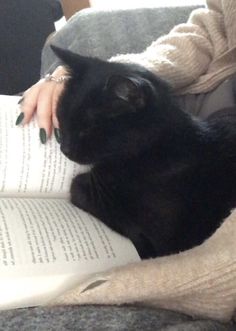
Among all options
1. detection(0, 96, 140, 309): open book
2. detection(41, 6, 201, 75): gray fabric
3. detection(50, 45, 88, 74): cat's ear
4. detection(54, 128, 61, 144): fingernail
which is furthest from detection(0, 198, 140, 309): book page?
detection(41, 6, 201, 75): gray fabric

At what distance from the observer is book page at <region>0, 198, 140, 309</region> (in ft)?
1.94

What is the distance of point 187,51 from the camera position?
0.93m

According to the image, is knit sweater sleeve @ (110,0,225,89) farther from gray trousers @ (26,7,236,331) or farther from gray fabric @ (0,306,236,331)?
gray fabric @ (0,306,236,331)

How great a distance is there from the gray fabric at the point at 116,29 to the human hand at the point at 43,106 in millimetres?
256

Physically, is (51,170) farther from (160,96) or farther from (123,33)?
(123,33)

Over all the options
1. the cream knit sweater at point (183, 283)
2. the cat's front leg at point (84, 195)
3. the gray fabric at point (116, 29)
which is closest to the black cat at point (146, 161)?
the cat's front leg at point (84, 195)

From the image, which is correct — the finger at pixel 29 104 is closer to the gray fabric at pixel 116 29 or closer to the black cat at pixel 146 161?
the black cat at pixel 146 161

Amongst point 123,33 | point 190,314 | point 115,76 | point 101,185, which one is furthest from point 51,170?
point 123,33

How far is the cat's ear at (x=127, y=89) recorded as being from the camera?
2.24ft

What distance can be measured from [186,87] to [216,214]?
0.96ft

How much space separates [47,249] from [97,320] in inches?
4.7

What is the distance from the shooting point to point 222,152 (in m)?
0.76

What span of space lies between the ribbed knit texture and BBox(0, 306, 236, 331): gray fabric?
17.7 inches

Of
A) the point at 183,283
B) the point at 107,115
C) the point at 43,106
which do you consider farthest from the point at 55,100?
the point at 183,283
